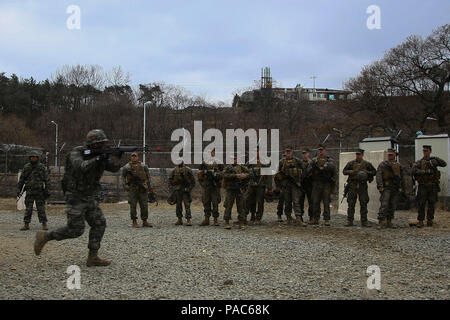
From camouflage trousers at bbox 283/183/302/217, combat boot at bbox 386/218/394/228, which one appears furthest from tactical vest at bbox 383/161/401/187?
camouflage trousers at bbox 283/183/302/217

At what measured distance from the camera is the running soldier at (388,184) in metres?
11.0

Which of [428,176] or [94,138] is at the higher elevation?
[94,138]

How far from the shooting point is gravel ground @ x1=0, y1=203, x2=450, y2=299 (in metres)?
5.16

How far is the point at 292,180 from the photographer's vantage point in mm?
11352

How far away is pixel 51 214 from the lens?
15.1 m

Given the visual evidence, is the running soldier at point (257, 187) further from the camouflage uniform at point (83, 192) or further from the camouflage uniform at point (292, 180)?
the camouflage uniform at point (83, 192)

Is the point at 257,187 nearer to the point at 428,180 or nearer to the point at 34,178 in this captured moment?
the point at 428,180

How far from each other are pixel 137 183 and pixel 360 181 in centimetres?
600

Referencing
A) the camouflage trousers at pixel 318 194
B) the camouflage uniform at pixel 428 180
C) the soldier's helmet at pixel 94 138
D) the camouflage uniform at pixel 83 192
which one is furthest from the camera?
the camouflage trousers at pixel 318 194

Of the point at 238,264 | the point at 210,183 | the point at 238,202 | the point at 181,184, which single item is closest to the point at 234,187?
the point at 238,202

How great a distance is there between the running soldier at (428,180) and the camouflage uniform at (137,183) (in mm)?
7243

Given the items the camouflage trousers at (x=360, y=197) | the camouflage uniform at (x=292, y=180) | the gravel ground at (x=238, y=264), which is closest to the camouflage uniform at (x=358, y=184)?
the camouflage trousers at (x=360, y=197)

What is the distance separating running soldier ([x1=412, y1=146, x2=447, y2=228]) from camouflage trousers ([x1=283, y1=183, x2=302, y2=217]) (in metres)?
3.12

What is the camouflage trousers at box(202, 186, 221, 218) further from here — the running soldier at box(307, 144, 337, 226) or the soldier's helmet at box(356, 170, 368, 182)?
the soldier's helmet at box(356, 170, 368, 182)
